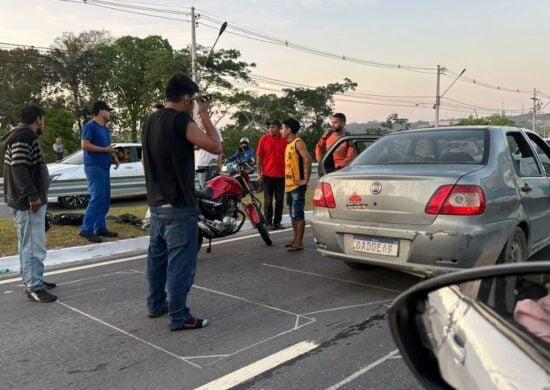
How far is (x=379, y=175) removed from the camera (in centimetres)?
448

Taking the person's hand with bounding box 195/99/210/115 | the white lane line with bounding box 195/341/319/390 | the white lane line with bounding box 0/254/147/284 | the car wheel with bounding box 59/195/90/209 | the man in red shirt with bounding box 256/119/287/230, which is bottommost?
the white lane line with bounding box 195/341/319/390

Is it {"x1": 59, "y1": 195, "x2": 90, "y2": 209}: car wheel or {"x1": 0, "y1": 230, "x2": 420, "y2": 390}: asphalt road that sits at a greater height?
{"x1": 59, "y1": 195, "x2": 90, "y2": 209}: car wheel

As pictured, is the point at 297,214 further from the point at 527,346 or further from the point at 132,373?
the point at 527,346

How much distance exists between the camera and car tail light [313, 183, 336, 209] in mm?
4828

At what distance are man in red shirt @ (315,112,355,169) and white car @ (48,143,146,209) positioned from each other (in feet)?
20.4

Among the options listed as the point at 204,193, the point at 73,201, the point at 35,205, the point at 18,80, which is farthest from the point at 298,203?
the point at 18,80

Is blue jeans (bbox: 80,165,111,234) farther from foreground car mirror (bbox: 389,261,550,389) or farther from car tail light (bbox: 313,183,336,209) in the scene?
foreground car mirror (bbox: 389,261,550,389)

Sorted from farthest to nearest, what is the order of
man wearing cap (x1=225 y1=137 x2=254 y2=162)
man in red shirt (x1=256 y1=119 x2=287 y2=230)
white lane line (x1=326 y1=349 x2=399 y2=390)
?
man in red shirt (x1=256 y1=119 x2=287 y2=230) → man wearing cap (x1=225 y1=137 x2=254 y2=162) → white lane line (x1=326 y1=349 x2=399 y2=390)

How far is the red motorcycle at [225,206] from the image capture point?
6.26 metres

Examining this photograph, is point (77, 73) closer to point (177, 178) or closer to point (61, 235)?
point (61, 235)

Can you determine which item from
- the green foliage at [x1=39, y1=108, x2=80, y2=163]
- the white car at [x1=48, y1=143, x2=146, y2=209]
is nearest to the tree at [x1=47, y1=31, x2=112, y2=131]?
the green foliage at [x1=39, y1=108, x2=80, y2=163]

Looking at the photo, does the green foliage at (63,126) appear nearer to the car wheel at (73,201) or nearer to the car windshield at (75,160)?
the car windshield at (75,160)

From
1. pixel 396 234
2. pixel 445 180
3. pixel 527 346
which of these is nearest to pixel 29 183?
pixel 396 234

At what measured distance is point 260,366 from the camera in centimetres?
324
